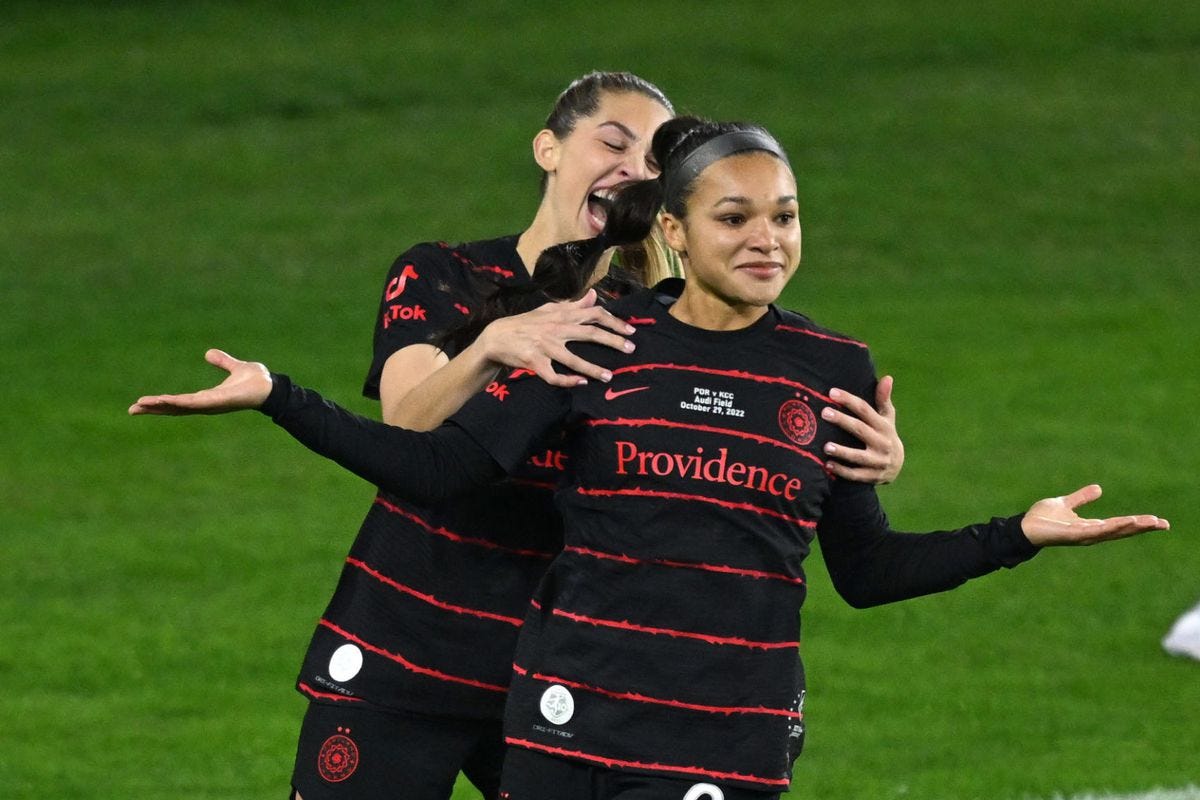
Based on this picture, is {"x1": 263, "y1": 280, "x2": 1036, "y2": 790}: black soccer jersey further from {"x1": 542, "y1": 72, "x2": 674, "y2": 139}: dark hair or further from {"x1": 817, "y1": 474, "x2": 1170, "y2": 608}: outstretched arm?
{"x1": 542, "y1": 72, "x2": 674, "y2": 139}: dark hair

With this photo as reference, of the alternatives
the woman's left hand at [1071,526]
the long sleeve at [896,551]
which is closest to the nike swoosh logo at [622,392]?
the long sleeve at [896,551]

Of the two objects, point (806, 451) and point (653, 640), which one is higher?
point (806, 451)

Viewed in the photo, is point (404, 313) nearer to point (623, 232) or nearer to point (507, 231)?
point (623, 232)

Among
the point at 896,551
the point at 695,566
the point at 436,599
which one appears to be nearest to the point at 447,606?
the point at 436,599

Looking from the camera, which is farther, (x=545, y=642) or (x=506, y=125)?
(x=506, y=125)

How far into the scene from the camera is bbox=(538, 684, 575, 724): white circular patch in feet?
11.9

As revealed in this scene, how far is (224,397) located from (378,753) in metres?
0.97

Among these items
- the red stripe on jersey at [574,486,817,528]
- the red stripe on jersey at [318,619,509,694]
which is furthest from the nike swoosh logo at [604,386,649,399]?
the red stripe on jersey at [318,619,509,694]

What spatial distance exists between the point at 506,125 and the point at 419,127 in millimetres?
733

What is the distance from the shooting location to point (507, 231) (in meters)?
15.9

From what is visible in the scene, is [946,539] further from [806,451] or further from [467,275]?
[467,275]

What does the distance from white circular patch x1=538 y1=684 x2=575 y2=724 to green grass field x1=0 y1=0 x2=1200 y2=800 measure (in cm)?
163

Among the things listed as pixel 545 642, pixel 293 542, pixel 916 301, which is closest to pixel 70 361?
pixel 293 542

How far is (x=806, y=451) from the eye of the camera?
12.1 ft
